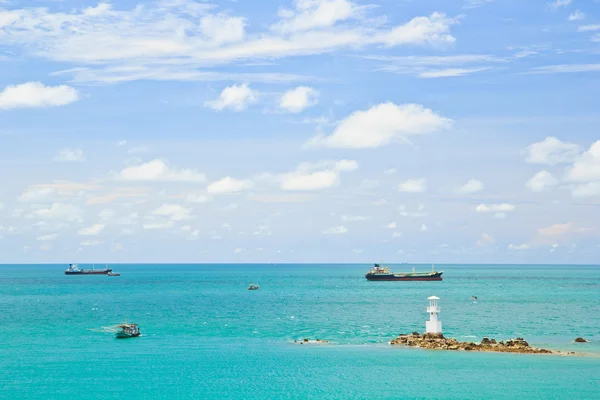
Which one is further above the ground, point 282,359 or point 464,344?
point 464,344

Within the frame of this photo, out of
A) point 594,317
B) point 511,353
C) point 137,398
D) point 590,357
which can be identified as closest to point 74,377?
point 137,398

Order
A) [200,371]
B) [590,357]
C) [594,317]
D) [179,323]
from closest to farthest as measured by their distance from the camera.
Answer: [200,371], [590,357], [179,323], [594,317]

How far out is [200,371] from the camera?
6594cm

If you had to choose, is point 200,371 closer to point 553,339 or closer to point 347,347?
point 347,347

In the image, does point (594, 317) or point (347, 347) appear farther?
point (594, 317)

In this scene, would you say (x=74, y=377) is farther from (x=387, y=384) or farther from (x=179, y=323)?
(x=179, y=323)

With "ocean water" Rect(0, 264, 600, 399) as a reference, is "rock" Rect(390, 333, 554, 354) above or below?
above

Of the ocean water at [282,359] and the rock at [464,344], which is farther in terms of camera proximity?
the rock at [464,344]

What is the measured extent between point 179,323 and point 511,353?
51.2 m

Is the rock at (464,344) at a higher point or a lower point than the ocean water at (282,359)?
higher

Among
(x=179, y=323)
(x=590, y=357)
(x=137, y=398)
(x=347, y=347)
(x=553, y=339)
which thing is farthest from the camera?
(x=179, y=323)

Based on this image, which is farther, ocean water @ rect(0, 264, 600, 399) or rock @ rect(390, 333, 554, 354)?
rock @ rect(390, 333, 554, 354)

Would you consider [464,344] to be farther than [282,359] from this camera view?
Yes

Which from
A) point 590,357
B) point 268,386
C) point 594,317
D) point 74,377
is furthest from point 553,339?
point 74,377
